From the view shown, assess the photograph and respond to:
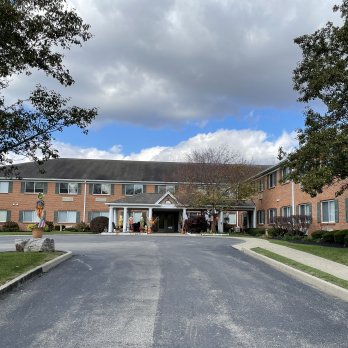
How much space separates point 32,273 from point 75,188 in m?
38.5

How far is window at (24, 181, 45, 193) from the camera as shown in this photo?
48.2m

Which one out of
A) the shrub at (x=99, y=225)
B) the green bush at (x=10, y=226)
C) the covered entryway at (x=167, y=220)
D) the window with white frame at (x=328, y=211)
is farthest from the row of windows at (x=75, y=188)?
the window with white frame at (x=328, y=211)

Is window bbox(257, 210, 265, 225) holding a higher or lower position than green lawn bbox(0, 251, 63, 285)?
higher

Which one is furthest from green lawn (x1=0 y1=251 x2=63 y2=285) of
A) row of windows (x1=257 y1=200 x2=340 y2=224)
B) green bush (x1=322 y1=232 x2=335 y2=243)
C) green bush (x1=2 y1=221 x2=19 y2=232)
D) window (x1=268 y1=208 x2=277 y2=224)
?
green bush (x1=2 y1=221 x2=19 y2=232)

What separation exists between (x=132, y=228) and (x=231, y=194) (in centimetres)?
960

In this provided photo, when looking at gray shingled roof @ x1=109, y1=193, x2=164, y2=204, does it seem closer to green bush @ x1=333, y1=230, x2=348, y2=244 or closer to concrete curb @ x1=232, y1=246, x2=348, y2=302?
green bush @ x1=333, y1=230, x2=348, y2=244

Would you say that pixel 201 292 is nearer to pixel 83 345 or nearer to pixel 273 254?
pixel 83 345

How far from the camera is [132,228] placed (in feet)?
140

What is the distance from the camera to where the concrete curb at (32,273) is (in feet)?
30.1

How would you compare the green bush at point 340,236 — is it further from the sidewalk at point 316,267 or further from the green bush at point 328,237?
the sidewalk at point 316,267

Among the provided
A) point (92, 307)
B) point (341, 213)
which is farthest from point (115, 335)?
point (341, 213)

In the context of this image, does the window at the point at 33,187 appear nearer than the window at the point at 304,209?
No

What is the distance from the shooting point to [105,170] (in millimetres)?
51719

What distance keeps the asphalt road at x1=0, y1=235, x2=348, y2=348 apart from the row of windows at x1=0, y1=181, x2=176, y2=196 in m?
37.4
